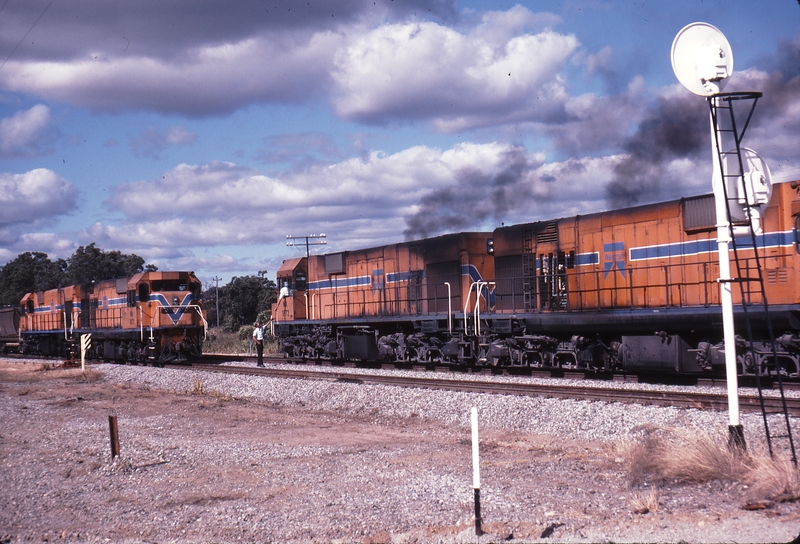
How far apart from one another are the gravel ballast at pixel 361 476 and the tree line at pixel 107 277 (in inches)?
1608

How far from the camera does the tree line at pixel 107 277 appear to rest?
253ft

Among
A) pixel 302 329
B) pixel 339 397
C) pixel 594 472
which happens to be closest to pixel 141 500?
pixel 594 472

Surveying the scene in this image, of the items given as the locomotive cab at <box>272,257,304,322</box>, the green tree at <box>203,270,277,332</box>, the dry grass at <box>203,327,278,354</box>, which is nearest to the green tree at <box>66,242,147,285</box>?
the green tree at <box>203,270,277,332</box>

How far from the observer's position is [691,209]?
631 inches

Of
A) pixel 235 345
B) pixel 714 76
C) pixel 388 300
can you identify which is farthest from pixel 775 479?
pixel 235 345

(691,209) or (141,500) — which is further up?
(691,209)

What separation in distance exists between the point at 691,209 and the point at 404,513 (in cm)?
1163

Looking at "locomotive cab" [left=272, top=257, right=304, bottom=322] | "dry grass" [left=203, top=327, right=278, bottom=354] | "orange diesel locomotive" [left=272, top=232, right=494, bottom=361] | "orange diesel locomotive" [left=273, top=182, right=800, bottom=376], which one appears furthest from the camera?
"dry grass" [left=203, top=327, right=278, bottom=354]

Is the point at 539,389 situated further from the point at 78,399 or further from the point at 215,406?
the point at 78,399

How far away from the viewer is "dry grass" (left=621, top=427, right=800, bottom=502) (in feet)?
21.2

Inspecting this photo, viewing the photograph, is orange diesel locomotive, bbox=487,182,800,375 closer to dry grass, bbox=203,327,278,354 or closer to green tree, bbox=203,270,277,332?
dry grass, bbox=203,327,278,354

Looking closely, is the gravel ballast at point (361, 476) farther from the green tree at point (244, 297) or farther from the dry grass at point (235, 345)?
the green tree at point (244, 297)

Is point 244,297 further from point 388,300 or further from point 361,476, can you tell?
point 361,476

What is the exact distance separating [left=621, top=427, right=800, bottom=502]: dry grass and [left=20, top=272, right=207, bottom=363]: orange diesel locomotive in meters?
24.0
